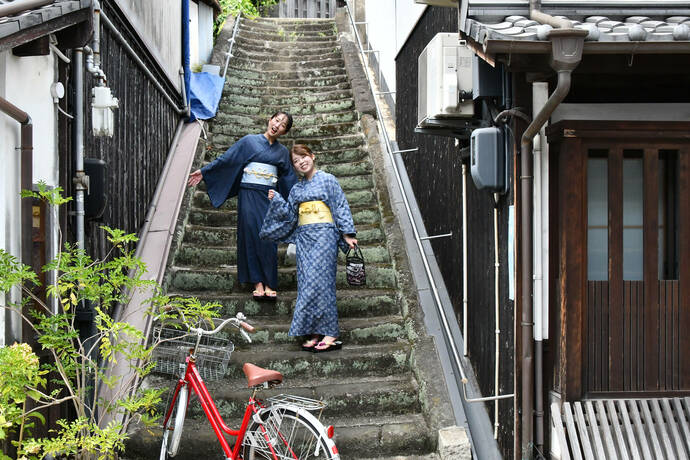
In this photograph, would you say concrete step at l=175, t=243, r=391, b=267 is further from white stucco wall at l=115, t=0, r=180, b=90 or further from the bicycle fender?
the bicycle fender

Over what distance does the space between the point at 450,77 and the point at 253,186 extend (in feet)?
9.25

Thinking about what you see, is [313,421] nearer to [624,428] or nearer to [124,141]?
[624,428]

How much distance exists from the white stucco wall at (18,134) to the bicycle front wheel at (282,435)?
177 centimetres

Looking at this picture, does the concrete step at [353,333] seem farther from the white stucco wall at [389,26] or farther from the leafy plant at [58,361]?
the white stucco wall at [389,26]

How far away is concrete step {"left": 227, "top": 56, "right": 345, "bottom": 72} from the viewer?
14.0 m

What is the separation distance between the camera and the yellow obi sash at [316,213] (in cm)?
691

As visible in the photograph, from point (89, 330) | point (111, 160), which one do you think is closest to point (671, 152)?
point (89, 330)

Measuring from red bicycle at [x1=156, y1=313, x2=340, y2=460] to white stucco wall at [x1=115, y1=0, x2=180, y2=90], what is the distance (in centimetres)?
398

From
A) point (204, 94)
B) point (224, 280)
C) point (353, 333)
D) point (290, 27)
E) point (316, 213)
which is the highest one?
point (290, 27)

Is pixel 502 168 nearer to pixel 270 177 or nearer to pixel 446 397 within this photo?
pixel 446 397

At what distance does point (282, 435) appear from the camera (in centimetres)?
500

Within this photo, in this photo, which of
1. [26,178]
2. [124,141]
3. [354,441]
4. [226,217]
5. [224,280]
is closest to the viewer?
[26,178]

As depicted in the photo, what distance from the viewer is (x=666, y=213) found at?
5.12 metres

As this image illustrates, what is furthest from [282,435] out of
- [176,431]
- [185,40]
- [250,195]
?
[185,40]
